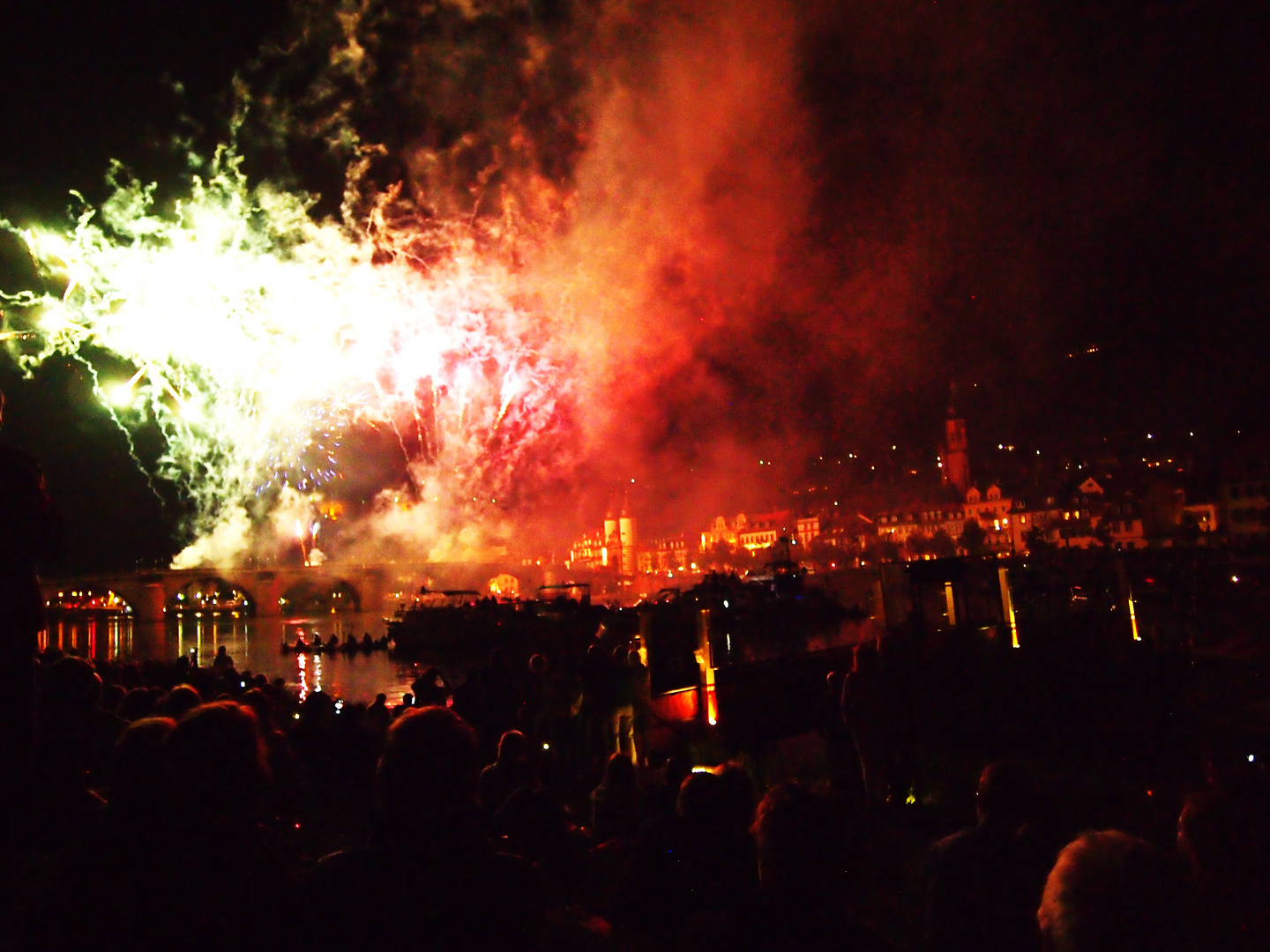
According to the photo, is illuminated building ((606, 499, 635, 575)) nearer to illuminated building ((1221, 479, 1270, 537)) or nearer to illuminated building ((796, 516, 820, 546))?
illuminated building ((796, 516, 820, 546))

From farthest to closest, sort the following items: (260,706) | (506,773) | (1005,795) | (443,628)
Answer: (443,628), (260,706), (506,773), (1005,795)

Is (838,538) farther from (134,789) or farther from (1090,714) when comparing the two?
(134,789)

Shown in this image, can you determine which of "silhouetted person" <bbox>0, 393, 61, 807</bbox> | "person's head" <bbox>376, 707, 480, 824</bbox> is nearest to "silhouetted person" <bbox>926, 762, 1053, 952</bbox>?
"person's head" <bbox>376, 707, 480, 824</bbox>

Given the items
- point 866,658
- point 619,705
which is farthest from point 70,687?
point 619,705

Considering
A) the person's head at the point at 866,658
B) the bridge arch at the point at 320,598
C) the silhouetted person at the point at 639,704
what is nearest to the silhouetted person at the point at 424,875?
the person's head at the point at 866,658

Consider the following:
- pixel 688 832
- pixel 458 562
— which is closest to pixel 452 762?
pixel 688 832

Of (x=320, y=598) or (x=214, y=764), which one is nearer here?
(x=214, y=764)

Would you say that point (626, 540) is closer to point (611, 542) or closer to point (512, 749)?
point (611, 542)

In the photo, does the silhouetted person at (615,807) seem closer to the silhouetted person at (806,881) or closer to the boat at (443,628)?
the silhouetted person at (806,881)
